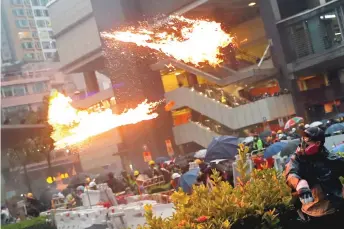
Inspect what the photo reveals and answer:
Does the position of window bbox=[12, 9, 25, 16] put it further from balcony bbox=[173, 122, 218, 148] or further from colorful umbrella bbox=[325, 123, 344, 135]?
colorful umbrella bbox=[325, 123, 344, 135]

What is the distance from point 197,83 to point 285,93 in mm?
2785

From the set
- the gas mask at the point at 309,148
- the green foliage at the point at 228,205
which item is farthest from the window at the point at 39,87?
the gas mask at the point at 309,148

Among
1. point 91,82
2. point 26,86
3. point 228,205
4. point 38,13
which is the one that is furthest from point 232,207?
point 91,82

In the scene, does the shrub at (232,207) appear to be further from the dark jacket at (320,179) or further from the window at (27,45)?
the window at (27,45)

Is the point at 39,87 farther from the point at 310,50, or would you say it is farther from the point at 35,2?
the point at 310,50

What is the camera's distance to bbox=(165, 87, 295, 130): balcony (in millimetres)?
14680

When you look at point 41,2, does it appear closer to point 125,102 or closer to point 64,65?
point 64,65

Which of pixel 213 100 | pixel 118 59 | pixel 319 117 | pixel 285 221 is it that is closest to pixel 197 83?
pixel 213 100

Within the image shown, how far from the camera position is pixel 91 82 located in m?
19.8

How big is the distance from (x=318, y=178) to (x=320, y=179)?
13 mm

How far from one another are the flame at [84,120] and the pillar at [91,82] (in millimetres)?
2997

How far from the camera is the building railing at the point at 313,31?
41.7ft

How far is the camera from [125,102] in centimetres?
1505

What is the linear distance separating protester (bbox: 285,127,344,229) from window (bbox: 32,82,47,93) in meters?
Result: 16.3
